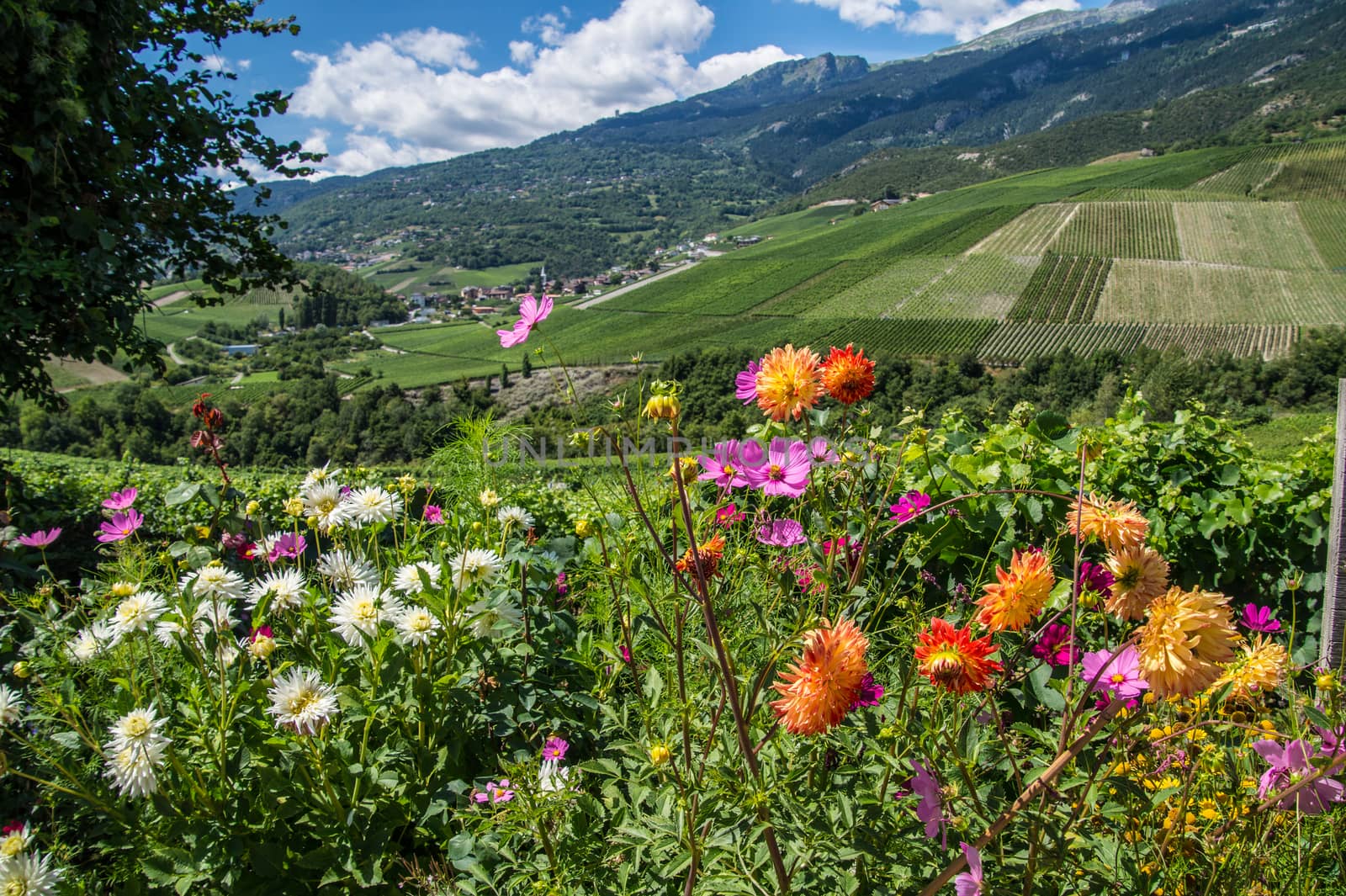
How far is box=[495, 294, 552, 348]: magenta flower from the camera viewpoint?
104 centimetres

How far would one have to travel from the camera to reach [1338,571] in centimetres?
225

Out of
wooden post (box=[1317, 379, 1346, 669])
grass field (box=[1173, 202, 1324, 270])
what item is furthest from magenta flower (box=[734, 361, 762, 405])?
grass field (box=[1173, 202, 1324, 270])

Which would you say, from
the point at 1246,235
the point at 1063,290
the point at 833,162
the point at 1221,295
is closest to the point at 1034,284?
the point at 1063,290

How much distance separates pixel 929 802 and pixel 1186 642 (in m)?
0.46

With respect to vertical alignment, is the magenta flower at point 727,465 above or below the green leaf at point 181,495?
above

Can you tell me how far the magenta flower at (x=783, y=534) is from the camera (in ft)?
5.00

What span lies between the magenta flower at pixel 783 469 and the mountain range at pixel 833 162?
10052 cm

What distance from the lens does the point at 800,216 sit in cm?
10812

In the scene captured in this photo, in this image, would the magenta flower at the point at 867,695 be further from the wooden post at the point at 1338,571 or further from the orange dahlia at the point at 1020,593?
the wooden post at the point at 1338,571

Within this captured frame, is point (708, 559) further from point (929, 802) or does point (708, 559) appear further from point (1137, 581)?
point (1137, 581)

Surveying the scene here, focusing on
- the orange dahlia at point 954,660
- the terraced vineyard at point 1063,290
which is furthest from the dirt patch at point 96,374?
the terraced vineyard at point 1063,290

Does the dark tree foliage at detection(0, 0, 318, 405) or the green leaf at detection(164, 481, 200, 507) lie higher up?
the dark tree foliage at detection(0, 0, 318, 405)

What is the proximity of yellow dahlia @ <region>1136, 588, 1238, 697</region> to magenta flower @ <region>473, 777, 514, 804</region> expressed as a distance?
3.14ft

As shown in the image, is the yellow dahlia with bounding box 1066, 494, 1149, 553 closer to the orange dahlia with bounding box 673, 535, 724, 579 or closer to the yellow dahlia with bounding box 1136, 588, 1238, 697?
the yellow dahlia with bounding box 1136, 588, 1238, 697
